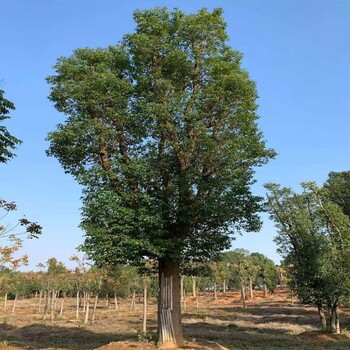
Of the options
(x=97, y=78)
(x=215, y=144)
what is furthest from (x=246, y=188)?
(x=97, y=78)

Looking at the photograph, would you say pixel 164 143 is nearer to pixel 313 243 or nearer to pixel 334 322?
pixel 313 243

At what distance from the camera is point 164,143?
55.1 ft

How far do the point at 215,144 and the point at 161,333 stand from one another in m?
7.91

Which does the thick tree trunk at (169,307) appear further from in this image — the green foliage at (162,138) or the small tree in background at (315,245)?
the small tree in background at (315,245)

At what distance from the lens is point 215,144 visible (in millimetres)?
15992

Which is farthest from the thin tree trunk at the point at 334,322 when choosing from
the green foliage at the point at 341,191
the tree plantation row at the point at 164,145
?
the green foliage at the point at 341,191

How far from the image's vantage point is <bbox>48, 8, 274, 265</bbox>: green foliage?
15.5 m

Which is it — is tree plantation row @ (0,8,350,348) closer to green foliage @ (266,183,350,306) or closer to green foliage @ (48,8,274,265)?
green foliage @ (48,8,274,265)

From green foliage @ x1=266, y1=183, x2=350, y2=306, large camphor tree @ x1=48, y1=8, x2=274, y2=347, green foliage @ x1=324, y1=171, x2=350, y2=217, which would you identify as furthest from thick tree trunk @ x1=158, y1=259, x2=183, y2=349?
green foliage @ x1=324, y1=171, x2=350, y2=217

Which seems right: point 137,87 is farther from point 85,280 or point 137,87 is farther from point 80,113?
point 85,280

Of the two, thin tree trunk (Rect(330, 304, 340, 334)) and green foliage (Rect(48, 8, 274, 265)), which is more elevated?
green foliage (Rect(48, 8, 274, 265))

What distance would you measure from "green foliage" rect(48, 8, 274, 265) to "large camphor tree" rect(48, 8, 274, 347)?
0.15 feet

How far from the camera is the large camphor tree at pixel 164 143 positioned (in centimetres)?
1557

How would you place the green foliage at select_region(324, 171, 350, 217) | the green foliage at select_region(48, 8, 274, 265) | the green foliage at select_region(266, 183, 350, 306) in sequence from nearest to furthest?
1. the green foliage at select_region(48, 8, 274, 265)
2. the green foliage at select_region(266, 183, 350, 306)
3. the green foliage at select_region(324, 171, 350, 217)
